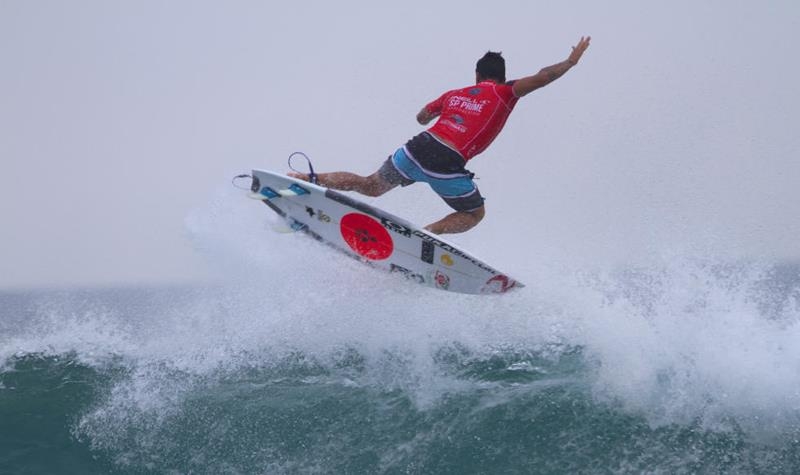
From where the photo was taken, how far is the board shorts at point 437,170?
5535 millimetres

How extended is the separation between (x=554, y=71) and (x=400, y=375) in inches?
91.8

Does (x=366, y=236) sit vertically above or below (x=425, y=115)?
below

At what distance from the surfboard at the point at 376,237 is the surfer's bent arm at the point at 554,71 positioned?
1.27 meters

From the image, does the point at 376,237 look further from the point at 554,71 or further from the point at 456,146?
the point at 554,71

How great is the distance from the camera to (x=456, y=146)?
5457 mm

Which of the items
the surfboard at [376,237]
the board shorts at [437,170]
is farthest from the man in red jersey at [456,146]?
the surfboard at [376,237]

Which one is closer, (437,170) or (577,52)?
(577,52)

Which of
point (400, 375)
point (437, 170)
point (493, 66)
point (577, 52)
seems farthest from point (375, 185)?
point (577, 52)

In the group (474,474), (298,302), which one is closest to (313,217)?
(298,302)

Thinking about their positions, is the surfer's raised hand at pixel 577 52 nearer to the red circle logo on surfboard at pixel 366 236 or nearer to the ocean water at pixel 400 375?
the ocean water at pixel 400 375

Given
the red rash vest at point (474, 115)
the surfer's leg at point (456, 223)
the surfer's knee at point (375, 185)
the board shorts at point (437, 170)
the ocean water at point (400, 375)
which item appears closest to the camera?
the ocean water at point (400, 375)

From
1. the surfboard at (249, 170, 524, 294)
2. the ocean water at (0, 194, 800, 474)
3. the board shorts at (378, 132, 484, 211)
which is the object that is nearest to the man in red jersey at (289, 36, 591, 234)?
the board shorts at (378, 132, 484, 211)

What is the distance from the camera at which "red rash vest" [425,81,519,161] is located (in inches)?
207

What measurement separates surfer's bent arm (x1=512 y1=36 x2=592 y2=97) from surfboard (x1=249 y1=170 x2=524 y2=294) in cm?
127
